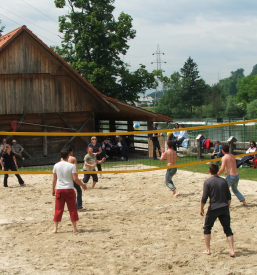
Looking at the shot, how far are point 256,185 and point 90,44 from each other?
20.7 meters

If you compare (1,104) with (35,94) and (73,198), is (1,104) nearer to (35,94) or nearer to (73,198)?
(35,94)

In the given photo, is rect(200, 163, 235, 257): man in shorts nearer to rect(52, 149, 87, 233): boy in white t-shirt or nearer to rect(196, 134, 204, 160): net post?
rect(52, 149, 87, 233): boy in white t-shirt

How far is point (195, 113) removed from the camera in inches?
3477

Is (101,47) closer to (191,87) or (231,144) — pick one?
(231,144)

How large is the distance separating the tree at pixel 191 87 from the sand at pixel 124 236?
272 ft

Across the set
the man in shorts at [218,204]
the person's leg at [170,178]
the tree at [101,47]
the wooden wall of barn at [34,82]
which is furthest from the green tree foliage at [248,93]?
the man in shorts at [218,204]

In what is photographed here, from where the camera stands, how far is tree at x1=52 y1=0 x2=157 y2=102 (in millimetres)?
28172

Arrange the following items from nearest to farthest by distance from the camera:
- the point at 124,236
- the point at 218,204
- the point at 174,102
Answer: the point at 218,204 < the point at 124,236 < the point at 174,102

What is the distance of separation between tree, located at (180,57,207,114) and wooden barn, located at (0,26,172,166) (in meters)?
74.8

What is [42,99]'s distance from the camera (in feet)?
57.3

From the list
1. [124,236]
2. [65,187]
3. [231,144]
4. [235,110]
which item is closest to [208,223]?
[124,236]

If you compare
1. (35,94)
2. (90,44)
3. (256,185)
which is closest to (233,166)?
(256,185)

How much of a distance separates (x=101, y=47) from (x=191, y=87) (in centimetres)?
6962

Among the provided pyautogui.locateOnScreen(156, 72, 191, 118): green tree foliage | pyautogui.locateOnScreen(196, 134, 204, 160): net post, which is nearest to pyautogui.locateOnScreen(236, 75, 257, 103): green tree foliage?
pyautogui.locateOnScreen(156, 72, 191, 118): green tree foliage
